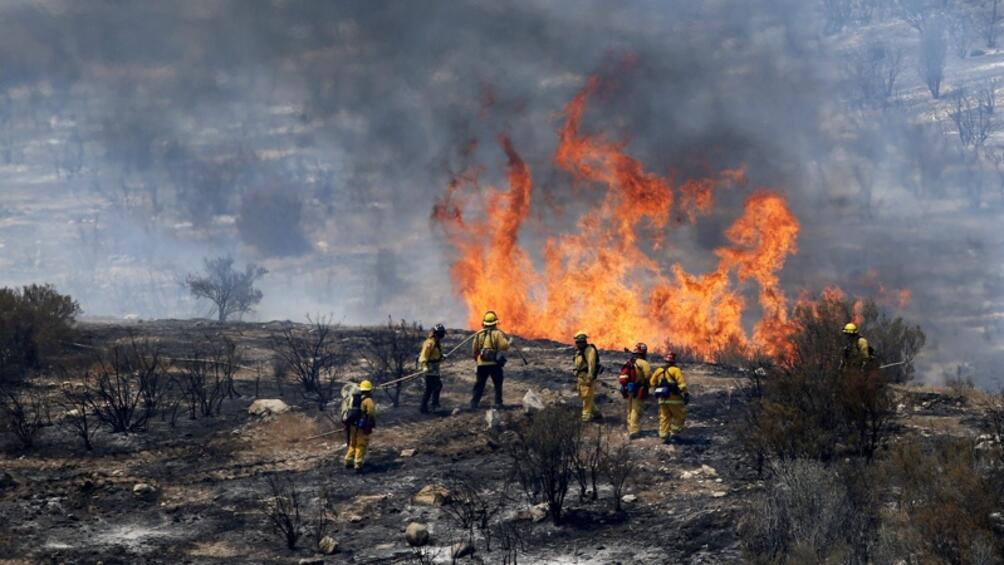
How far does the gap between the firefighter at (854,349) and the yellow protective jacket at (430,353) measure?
6.72m

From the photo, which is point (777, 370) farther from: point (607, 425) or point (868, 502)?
point (868, 502)

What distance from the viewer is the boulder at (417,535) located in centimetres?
1276

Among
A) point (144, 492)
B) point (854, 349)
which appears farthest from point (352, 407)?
point (854, 349)

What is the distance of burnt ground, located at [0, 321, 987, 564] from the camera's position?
1252 centimetres

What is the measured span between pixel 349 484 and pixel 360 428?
0.85 meters

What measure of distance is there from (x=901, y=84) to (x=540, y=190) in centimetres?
5212

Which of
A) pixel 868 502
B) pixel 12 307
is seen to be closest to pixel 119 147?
pixel 12 307

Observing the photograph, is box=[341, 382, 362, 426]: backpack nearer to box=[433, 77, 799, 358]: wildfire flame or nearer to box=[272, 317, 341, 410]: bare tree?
box=[272, 317, 341, 410]: bare tree

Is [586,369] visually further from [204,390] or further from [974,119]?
[974,119]

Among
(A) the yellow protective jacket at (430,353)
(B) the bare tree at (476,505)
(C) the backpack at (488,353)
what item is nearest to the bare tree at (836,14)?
(C) the backpack at (488,353)

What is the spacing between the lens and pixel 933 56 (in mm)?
81625

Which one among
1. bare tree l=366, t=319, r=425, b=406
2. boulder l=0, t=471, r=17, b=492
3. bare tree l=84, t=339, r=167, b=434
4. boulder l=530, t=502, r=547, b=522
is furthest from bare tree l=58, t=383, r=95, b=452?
boulder l=530, t=502, r=547, b=522

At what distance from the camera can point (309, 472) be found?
16.2m

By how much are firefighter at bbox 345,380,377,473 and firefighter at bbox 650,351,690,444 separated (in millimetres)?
4267
